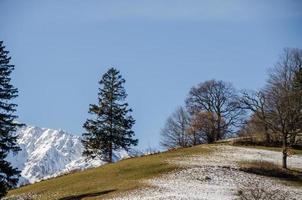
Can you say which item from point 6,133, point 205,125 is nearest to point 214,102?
point 205,125

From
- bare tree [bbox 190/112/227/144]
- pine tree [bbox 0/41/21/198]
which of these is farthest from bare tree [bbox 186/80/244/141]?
pine tree [bbox 0/41/21/198]

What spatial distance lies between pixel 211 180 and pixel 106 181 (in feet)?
29.7

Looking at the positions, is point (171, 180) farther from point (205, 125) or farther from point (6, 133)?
point (205, 125)

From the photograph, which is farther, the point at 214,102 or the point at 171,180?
the point at 214,102

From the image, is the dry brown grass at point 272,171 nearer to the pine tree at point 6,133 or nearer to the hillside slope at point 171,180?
the hillside slope at point 171,180

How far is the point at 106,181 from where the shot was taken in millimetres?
44281

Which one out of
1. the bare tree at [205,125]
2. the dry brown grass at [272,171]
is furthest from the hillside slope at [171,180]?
the bare tree at [205,125]

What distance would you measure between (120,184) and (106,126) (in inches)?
1070

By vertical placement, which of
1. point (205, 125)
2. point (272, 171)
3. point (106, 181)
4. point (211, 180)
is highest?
point (205, 125)

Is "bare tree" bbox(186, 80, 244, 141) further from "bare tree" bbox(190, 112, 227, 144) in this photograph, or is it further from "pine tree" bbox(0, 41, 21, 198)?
"pine tree" bbox(0, 41, 21, 198)

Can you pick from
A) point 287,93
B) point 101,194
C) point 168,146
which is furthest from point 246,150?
point 168,146

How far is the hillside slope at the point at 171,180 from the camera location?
3716 cm

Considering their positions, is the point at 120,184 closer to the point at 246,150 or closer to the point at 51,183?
the point at 51,183

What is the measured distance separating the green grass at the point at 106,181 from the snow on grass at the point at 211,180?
5.55ft
